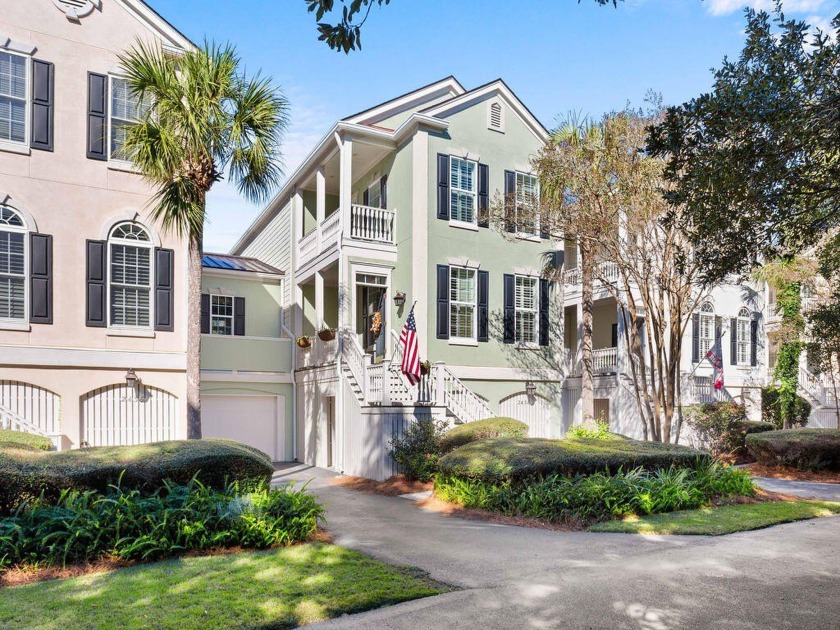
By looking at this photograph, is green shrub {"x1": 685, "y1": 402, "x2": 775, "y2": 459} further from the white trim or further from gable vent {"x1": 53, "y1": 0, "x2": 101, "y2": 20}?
gable vent {"x1": 53, "y1": 0, "x2": 101, "y2": 20}

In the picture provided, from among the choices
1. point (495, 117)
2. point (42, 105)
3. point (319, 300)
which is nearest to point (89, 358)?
point (42, 105)

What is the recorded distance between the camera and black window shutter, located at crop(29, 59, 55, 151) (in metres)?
14.6

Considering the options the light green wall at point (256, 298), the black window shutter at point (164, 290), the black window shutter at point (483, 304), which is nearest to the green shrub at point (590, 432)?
the black window shutter at point (483, 304)

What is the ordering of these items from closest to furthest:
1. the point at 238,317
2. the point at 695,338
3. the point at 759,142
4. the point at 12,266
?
A: the point at 759,142
the point at 12,266
the point at 238,317
the point at 695,338

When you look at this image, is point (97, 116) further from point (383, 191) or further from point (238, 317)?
point (383, 191)

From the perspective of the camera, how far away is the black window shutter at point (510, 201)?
18406mm

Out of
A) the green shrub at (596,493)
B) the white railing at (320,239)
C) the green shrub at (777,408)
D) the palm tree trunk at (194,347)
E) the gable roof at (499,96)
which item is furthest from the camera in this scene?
the green shrub at (777,408)

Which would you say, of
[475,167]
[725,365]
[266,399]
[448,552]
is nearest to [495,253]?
[475,167]

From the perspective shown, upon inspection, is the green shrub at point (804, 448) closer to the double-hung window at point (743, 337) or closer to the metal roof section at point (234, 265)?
the double-hung window at point (743, 337)

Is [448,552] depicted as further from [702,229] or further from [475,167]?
[475,167]

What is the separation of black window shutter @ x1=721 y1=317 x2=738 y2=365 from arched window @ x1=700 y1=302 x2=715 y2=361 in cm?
90

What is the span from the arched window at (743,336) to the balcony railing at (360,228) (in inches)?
542

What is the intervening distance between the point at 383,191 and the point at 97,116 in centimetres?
780

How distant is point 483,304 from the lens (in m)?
18.9
